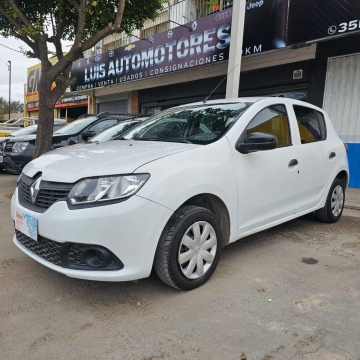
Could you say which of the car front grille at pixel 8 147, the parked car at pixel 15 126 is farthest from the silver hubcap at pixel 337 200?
the parked car at pixel 15 126

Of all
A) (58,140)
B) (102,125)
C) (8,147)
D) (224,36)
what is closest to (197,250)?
(58,140)

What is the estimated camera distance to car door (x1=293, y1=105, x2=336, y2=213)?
3991 mm

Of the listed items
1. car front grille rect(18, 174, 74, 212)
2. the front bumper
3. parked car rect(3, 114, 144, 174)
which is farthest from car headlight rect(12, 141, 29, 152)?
the front bumper

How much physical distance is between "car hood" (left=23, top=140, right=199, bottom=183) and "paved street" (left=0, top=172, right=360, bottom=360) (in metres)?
0.95

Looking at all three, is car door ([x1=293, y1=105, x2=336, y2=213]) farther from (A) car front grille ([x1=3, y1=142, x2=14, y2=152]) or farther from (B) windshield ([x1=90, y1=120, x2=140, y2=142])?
(A) car front grille ([x1=3, y1=142, x2=14, y2=152])

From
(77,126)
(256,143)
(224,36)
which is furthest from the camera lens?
(224,36)

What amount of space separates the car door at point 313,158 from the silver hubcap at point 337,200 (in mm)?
311

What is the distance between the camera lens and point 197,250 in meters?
2.84

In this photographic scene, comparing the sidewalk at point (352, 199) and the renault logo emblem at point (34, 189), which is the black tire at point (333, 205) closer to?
the sidewalk at point (352, 199)

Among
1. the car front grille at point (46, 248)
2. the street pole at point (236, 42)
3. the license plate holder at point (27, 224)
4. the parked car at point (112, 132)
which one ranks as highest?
the street pole at point (236, 42)

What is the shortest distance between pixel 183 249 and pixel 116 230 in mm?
626

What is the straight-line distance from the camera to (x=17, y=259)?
11.5 feet

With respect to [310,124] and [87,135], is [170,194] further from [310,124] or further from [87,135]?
[87,135]

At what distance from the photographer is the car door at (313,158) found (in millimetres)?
3991
